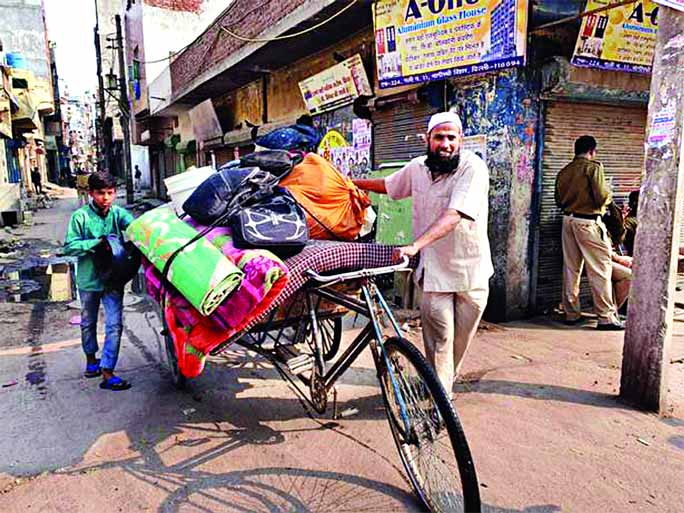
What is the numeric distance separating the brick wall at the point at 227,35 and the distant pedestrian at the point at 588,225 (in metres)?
5.17

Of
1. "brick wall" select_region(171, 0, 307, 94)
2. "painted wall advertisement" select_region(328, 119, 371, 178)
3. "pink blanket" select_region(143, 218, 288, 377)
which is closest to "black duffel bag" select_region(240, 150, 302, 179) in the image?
"pink blanket" select_region(143, 218, 288, 377)

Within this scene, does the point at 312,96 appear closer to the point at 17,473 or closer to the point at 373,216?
the point at 373,216

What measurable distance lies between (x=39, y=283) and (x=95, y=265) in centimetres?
563

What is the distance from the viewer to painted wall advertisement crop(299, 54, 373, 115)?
28.0 feet

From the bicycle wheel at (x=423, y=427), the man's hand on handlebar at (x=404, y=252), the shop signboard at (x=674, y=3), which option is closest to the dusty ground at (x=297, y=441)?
the bicycle wheel at (x=423, y=427)

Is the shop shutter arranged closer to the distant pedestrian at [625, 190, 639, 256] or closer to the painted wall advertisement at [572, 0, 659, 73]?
the painted wall advertisement at [572, 0, 659, 73]

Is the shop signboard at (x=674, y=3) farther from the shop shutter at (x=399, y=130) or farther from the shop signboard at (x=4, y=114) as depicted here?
the shop signboard at (x=4, y=114)

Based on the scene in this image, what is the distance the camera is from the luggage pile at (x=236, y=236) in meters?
2.72

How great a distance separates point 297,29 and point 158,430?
733 cm

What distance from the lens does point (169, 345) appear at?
4.33 metres

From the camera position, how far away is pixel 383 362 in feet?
9.47

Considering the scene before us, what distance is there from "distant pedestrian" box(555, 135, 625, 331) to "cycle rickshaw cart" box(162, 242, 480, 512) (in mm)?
3322

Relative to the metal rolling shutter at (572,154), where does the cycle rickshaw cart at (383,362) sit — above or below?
below

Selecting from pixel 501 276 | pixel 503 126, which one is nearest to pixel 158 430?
pixel 501 276
